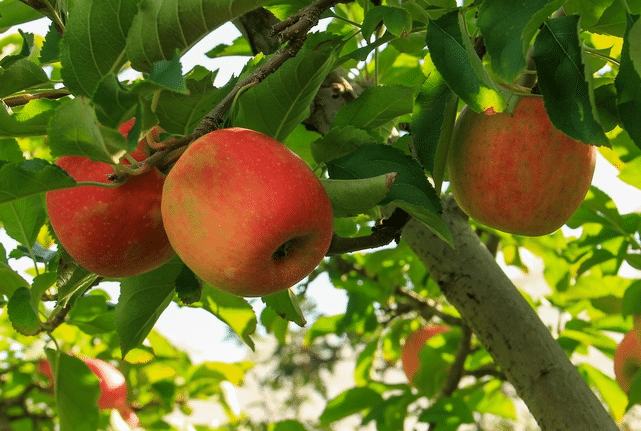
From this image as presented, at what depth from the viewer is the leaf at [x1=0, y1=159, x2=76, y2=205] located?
58 cm

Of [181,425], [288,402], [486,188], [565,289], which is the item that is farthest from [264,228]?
[288,402]

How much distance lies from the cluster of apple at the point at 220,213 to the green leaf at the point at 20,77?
Answer: 0.18 metres

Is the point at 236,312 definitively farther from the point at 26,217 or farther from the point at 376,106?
the point at 376,106

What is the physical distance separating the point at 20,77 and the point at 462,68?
0.56 m

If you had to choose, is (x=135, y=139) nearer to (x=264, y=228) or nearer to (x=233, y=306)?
(x=264, y=228)

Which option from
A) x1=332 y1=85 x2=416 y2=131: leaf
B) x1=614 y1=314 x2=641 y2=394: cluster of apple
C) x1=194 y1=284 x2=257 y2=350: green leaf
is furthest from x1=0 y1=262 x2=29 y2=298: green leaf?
x1=614 y1=314 x2=641 y2=394: cluster of apple

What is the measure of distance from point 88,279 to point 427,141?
1.66 ft

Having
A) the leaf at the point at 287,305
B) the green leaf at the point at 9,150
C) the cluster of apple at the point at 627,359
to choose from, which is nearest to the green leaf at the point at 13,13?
the green leaf at the point at 9,150

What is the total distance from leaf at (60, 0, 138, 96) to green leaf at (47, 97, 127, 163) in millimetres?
87

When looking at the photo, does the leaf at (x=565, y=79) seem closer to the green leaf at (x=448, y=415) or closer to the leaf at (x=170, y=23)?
the leaf at (x=170, y=23)

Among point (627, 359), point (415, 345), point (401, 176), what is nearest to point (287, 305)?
point (401, 176)

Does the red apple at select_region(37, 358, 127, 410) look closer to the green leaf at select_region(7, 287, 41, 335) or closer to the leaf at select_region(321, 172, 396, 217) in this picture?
the green leaf at select_region(7, 287, 41, 335)

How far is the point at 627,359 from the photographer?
172 centimetres

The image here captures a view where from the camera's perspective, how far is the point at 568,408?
0.98 meters
